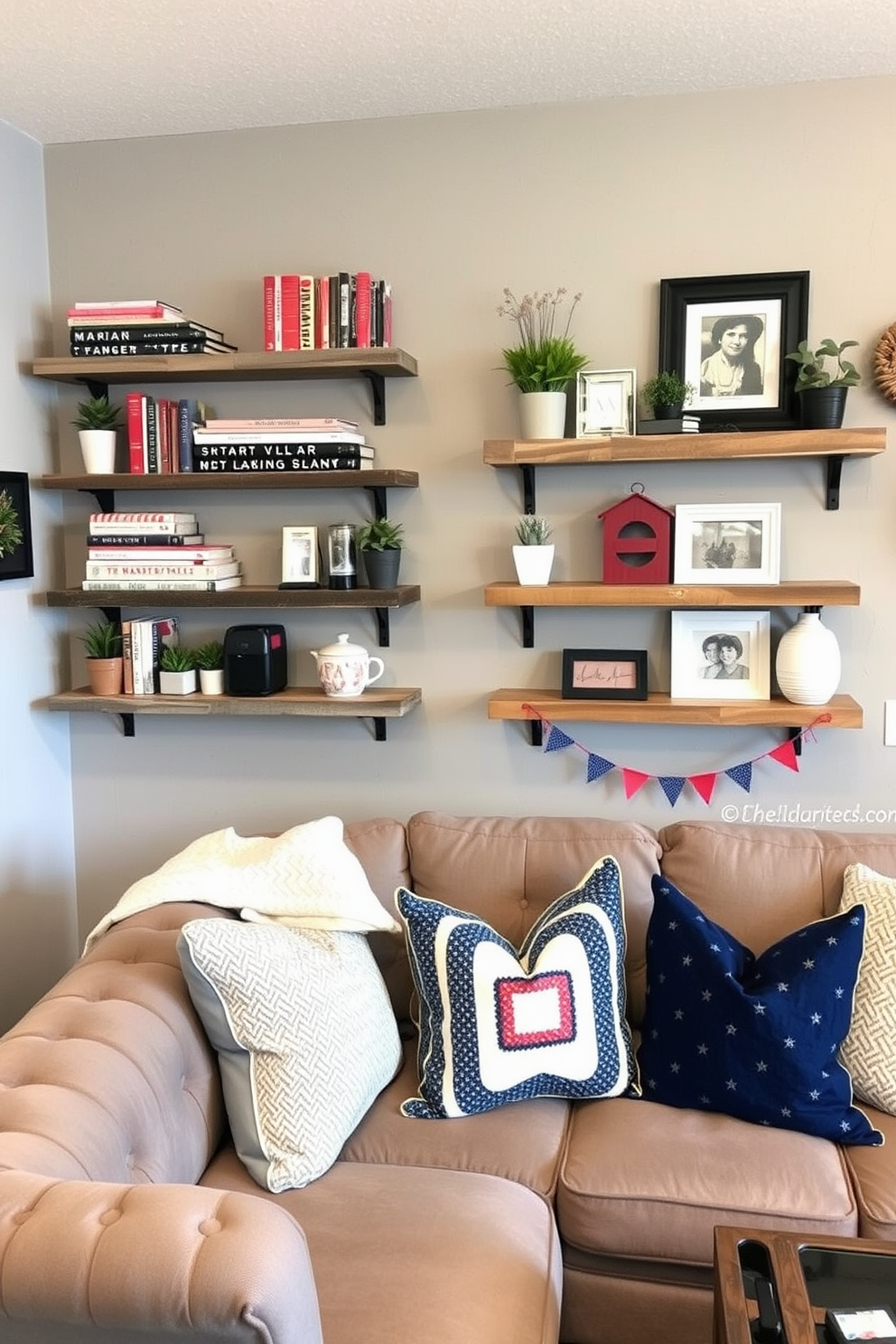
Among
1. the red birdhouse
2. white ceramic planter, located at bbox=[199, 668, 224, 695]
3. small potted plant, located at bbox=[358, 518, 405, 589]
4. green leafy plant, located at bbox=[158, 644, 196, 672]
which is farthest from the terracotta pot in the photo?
the red birdhouse

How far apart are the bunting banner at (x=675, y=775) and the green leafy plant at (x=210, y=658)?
2.52ft

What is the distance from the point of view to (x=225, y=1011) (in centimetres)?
184

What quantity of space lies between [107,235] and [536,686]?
1522 mm

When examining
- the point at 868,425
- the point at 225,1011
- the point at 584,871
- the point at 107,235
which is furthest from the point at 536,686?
the point at 107,235

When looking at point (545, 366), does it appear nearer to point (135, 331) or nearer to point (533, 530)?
point (533, 530)

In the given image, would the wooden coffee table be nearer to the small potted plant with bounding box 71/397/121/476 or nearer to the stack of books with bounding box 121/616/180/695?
the stack of books with bounding box 121/616/180/695

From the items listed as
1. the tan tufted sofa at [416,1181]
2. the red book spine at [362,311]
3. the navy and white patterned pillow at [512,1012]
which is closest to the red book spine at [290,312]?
the red book spine at [362,311]

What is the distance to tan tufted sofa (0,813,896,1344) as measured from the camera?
1205 millimetres

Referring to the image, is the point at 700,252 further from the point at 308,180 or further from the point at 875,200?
the point at 308,180

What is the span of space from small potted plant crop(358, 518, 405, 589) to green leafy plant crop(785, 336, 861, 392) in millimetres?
953

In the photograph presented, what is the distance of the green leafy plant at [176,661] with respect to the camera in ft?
8.66

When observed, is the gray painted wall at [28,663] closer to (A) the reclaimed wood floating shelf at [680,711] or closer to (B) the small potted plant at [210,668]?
(B) the small potted plant at [210,668]

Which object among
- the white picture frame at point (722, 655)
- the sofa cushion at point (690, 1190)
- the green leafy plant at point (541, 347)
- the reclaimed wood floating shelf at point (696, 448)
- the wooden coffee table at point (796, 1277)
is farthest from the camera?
the white picture frame at point (722, 655)

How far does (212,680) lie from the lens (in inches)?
104
